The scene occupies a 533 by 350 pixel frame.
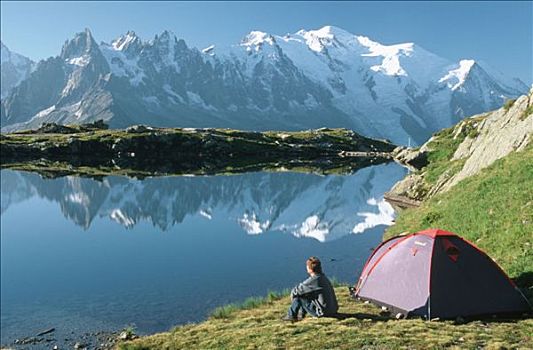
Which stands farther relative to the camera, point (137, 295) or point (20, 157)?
point (20, 157)

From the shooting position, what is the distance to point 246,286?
1299 inches

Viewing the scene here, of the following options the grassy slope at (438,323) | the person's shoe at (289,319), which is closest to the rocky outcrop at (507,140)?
the grassy slope at (438,323)

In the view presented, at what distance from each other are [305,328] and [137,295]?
15.4 m

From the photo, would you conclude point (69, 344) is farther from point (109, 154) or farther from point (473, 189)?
point (109, 154)

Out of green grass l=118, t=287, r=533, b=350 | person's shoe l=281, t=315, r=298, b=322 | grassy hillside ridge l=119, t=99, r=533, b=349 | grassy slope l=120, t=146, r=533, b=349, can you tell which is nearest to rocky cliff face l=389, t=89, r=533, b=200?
grassy hillside ridge l=119, t=99, r=533, b=349

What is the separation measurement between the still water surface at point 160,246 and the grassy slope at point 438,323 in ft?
17.1

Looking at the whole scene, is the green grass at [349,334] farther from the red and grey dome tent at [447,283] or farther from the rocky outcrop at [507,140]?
the rocky outcrop at [507,140]

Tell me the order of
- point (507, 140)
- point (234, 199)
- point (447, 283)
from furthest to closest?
point (234, 199), point (507, 140), point (447, 283)

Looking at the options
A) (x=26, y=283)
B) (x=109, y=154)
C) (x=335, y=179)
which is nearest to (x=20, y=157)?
(x=109, y=154)

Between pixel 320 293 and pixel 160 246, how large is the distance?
27.5 meters

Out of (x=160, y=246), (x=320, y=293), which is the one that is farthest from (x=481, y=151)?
(x=160, y=246)

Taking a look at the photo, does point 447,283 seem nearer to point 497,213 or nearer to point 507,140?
point 497,213

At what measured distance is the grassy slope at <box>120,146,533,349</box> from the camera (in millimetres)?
17072

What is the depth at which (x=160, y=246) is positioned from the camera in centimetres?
4569
